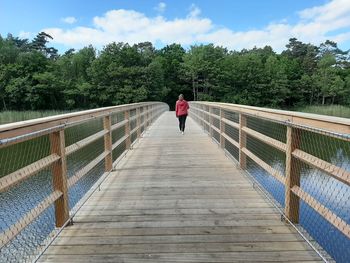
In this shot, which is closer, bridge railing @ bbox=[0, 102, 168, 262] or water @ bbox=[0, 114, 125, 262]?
bridge railing @ bbox=[0, 102, 168, 262]

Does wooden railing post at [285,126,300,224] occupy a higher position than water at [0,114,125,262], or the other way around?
wooden railing post at [285,126,300,224]

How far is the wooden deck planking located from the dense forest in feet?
132

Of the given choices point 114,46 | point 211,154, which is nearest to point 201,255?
point 211,154

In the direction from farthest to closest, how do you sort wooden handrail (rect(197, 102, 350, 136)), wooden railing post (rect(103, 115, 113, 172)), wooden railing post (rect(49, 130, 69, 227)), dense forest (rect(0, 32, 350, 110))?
dense forest (rect(0, 32, 350, 110)) → wooden railing post (rect(103, 115, 113, 172)) → wooden railing post (rect(49, 130, 69, 227)) → wooden handrail (rect(197, 102, 350, 136))

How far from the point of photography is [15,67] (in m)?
45.8

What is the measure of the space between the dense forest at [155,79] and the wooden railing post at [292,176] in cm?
4202

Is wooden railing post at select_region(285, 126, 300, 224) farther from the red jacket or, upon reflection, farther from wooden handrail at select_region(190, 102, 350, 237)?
the red jacket

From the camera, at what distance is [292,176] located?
3551 millimetres

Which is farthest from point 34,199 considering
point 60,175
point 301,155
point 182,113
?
point 182,113

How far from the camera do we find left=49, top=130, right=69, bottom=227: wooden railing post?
347 centimetres

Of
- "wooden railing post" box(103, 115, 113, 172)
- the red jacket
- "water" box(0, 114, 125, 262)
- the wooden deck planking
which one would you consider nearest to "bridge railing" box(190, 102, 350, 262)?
the wooden deck planking

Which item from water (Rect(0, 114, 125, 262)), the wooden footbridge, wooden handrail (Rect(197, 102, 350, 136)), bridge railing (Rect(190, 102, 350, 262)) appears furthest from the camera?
water (Rect(0, 114, 125, 262))

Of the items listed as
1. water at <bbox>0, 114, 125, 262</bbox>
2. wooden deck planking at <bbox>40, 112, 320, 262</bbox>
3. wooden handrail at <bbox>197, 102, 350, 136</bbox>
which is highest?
wooden handrail at <bbox>197, 102, 350, 136</bbox>

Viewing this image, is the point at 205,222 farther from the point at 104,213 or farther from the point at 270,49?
the point at 270,49
